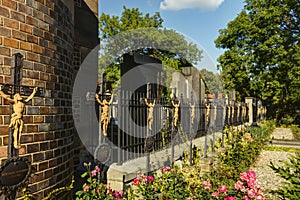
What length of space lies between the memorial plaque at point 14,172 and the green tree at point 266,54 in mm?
17919

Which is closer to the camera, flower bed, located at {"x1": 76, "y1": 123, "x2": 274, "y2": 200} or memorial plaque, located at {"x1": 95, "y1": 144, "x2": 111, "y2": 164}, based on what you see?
flower bed, located at {"x1": 76, "y1": 123, "x2": 274, "y2": 200}

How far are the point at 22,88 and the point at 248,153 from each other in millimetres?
6729

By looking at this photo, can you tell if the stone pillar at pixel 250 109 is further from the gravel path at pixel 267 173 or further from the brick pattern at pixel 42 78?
the brick pattern at pixel 42 78

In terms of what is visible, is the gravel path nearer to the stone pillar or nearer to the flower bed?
the flower bed

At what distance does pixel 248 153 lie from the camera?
758cm

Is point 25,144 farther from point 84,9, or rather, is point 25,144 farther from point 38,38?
point 84,9

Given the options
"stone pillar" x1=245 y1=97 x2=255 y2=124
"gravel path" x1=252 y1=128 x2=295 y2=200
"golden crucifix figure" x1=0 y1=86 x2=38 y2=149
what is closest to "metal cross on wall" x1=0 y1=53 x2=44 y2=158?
"golden crucifix figure" x1=0 y1=86 x2=38 y2=149

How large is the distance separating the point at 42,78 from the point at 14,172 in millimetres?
1008

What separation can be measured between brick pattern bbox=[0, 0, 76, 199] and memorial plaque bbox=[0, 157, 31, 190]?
0.55 ft

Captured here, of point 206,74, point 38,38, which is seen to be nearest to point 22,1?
point 38,38

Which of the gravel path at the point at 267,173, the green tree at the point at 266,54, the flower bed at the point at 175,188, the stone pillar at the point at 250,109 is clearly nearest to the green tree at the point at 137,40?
the green tree at the point at 266,54

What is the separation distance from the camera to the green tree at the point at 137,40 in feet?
85.5

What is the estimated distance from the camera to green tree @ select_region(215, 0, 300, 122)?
18.0m

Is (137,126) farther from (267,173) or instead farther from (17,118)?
(17,118)
